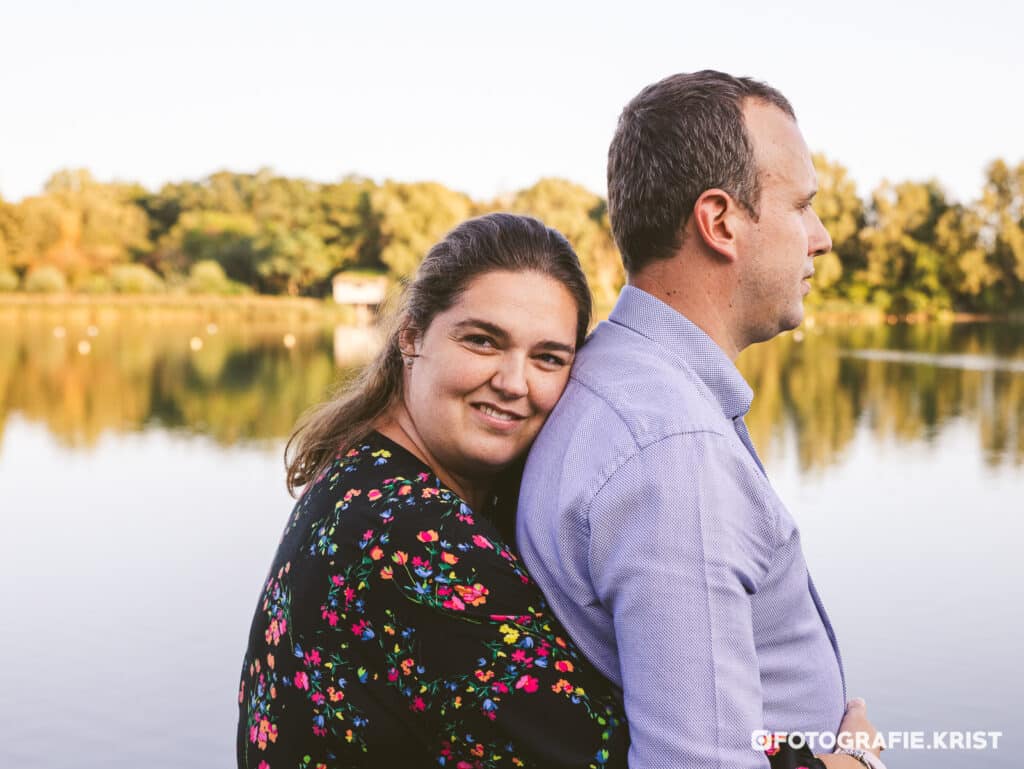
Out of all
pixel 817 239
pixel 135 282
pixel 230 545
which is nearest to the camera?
pixel 817 239

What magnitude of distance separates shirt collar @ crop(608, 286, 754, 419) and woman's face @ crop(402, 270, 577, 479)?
0.13 metres

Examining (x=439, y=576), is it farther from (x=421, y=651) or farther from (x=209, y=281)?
(x=209, y=281)

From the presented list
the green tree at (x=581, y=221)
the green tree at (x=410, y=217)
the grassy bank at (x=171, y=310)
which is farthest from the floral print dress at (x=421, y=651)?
the green tree at (x=410, y=217)

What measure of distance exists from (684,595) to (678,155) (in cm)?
64

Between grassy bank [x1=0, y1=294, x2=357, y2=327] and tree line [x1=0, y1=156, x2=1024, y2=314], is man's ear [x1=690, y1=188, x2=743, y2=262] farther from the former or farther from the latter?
tree line [x1=0, y1=156, x2=1024, y2=314]

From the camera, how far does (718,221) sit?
5.12ft

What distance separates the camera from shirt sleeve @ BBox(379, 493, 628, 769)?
1.37 meters

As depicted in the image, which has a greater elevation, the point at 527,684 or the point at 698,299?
the point at 698,299

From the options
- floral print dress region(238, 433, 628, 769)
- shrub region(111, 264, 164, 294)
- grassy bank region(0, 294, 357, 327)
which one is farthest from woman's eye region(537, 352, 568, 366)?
shrub region(111, 264, 164, 294)

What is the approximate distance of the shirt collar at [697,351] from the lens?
5.03 feet

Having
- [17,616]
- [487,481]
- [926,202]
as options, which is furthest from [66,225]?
[487,481]

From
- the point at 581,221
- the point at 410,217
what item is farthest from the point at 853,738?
the point at 410,217

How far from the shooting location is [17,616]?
6.95 meters

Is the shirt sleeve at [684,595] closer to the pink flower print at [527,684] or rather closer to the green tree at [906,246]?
the pink flower print at [527,684]
